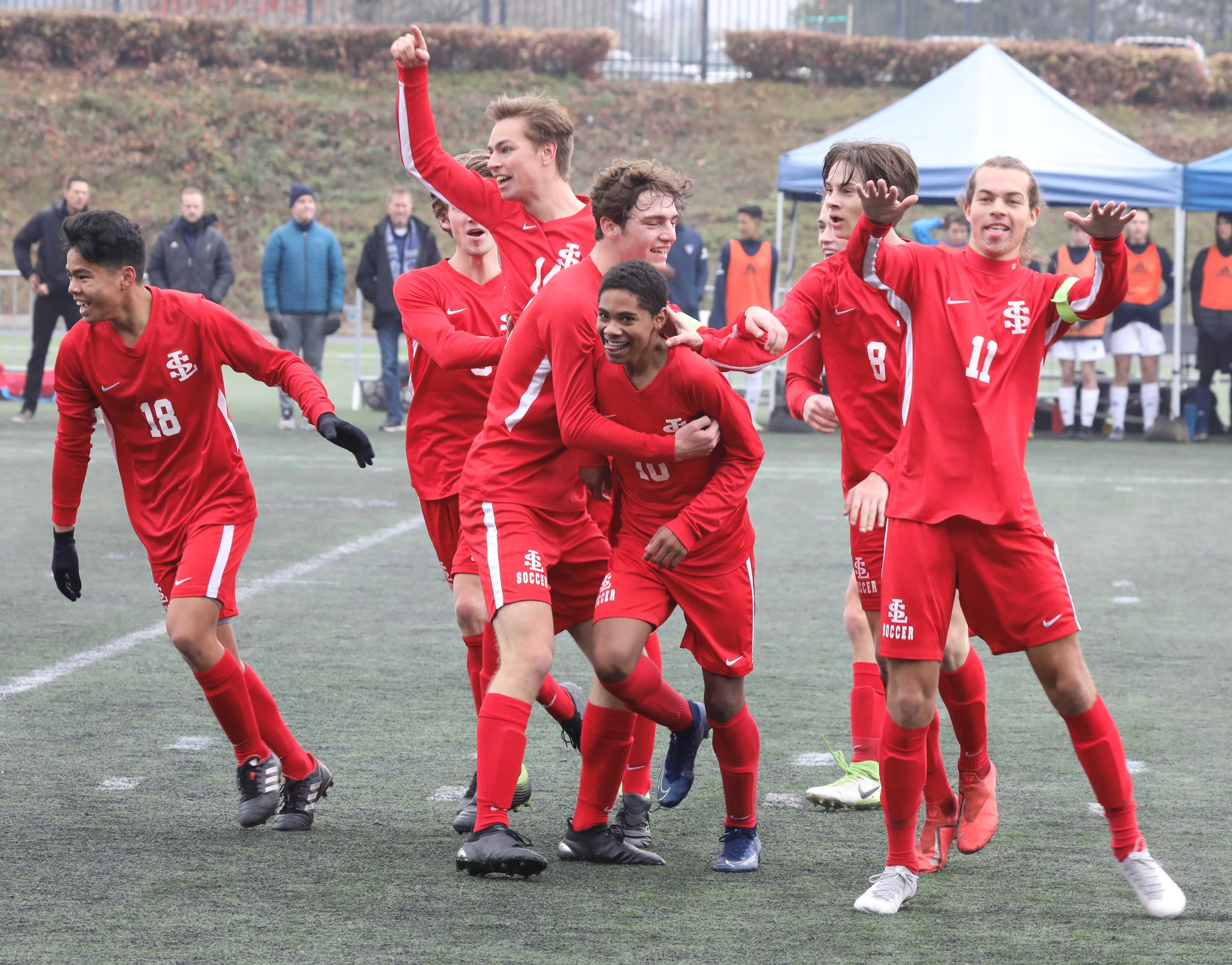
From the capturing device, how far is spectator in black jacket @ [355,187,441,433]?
14594 mm

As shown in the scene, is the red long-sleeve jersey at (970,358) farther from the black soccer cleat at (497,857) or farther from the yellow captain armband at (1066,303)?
the black soccer cleat at (497,857)

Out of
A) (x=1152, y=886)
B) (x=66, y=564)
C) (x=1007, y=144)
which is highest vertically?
(x=1007, y=144)

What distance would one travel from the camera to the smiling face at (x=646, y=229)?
4.35 meters

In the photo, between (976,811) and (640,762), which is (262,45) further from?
(976,811)

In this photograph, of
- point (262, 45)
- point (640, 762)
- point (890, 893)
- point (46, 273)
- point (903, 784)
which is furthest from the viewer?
point (262, 45)

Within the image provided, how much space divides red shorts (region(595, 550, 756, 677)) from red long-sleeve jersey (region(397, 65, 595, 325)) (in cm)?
98

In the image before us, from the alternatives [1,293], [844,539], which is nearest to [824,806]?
[844,539]

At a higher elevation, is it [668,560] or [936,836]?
[668,560]

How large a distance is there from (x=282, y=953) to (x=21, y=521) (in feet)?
23.5

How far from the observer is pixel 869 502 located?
4.25 m

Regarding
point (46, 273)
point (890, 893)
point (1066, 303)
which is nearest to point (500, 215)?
point (1066, 303)

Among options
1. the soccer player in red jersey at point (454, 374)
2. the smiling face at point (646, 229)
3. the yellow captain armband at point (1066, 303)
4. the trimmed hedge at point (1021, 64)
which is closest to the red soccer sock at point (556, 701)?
the soccer player in red jersey at point (454, 374)

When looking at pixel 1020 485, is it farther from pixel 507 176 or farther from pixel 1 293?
pixel 1 293

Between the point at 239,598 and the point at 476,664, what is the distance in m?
3.02
